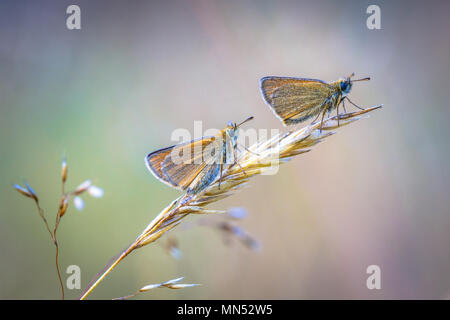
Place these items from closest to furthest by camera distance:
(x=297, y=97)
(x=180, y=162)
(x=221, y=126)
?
(x=180, y=162) < (x=297, y=97) < (x=221, y=126)

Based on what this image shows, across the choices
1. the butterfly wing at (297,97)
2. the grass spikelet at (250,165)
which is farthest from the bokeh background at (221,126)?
the grass spikelet at (250,165)

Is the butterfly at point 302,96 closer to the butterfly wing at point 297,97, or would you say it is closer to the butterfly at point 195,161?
the butterfly wing at point 297,97

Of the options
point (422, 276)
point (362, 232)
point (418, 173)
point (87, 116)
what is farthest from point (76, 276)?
point (418, 173)

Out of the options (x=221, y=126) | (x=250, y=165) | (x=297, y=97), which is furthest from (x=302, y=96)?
(x=221, y=126)

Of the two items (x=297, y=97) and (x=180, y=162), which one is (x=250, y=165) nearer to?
(x=180, y=162)

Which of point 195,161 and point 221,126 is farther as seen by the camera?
point 221,126
